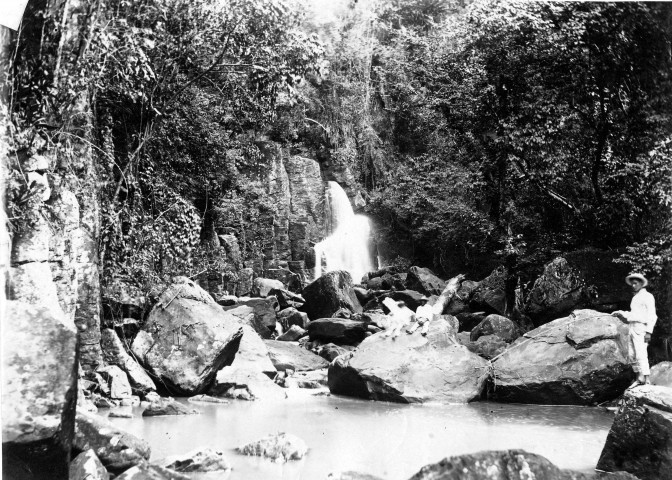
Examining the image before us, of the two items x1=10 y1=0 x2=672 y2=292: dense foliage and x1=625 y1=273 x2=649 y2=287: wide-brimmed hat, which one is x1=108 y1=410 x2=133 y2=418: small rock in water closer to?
x1=10 y1=0 x2=672 y2=292: dense foliage

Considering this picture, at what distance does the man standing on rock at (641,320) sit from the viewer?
452cm

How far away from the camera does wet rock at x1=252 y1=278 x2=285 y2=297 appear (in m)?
Answer: 10.5

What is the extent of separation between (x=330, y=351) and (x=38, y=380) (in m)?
6.06

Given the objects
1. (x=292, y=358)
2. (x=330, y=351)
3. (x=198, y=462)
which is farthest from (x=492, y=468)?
(x=330, y=351)

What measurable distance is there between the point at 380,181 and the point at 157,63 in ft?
12.6

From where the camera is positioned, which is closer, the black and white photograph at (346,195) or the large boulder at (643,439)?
the large boulder at (643,439)

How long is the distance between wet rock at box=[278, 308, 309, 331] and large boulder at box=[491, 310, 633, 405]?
4.75 m

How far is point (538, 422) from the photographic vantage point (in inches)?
199

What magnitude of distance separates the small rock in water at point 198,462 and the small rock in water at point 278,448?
0.63ft

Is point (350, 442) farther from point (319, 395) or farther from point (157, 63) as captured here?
point (157, 63)

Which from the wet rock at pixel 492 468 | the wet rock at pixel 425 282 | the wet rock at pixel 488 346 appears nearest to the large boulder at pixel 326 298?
the wet rock at pixel 425 282

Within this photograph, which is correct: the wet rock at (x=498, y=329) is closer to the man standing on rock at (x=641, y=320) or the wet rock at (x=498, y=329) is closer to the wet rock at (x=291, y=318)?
the man standing on rock at (x=641, y=320)

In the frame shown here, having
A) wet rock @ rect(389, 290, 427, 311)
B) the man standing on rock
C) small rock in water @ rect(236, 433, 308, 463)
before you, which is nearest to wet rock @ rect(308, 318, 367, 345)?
wet rock @ rect(389, 290, 427, 311)

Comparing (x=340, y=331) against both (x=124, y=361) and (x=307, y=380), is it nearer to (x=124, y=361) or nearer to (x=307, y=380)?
(x=307, y=380)
